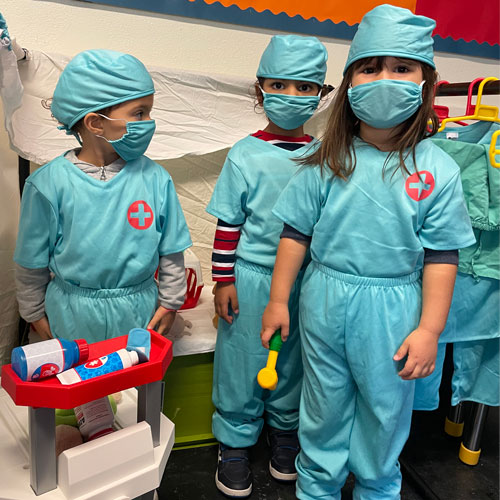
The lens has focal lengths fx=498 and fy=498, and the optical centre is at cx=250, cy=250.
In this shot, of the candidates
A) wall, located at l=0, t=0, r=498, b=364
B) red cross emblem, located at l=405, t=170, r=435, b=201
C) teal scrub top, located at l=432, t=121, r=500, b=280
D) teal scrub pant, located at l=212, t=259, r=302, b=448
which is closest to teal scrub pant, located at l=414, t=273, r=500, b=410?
teal scrub top, located at l=432, t=121, r=500, b=280

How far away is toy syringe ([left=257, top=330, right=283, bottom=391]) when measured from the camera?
1.08 metres

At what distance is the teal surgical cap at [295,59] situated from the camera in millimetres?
1281

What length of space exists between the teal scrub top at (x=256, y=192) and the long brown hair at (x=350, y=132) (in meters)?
0.19

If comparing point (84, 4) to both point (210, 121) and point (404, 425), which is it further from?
point (404, 425)

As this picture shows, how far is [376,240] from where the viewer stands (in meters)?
1.05

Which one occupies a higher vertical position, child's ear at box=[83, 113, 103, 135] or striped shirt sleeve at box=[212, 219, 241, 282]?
child's ear at box=[83, 113, 103, 135]

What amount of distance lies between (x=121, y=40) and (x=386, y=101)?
1.08 m

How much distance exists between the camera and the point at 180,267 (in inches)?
49.1

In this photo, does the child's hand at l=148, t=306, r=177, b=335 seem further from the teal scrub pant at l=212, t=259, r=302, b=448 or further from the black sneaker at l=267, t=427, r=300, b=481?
the black sneaker at l=267, t=427, r=300, b=481

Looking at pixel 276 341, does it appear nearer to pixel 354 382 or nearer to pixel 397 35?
pixel 354 382

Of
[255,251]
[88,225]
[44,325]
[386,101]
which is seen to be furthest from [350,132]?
[44,325]

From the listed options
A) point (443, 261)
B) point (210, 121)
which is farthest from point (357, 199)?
point (210, 121)

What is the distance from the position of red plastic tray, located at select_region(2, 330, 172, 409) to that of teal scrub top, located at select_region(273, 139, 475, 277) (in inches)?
17.5

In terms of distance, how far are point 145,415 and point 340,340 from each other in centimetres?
46
